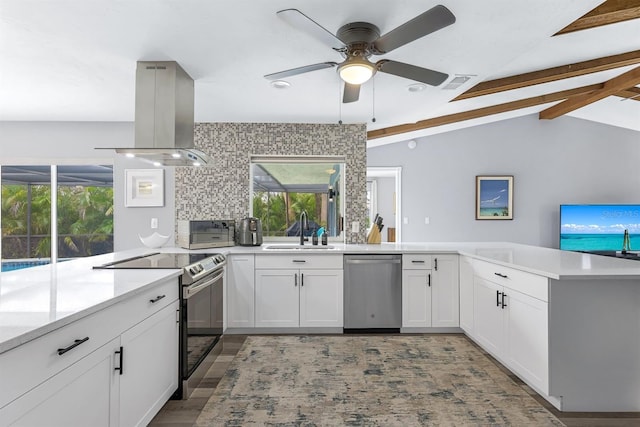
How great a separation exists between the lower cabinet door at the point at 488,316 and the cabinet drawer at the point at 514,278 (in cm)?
6

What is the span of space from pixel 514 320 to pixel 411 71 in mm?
1815

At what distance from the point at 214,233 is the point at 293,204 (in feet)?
3.58

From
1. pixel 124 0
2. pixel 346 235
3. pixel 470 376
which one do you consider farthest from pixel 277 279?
pixel 124 0

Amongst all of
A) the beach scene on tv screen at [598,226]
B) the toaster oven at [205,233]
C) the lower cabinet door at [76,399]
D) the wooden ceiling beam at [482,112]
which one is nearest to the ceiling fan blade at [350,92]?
the toaster oven at [205,233]

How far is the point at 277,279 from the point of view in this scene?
11.1ft

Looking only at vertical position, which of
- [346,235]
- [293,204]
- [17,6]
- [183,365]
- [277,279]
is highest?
[17,6]

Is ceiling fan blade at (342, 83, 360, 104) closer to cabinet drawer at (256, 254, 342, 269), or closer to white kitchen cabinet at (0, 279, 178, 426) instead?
cabinet drawer at (256, 254, 342, 269)

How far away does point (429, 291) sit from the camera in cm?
340

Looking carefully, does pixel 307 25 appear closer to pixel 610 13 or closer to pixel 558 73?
pixel 610 13

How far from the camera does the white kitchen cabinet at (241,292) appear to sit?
3371mm

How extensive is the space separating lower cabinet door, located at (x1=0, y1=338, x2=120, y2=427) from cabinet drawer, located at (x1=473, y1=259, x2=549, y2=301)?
90.3 inches

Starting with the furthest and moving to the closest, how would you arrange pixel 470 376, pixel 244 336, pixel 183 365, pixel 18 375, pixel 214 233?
pixel 214 233 < pixel 244 336 < pixel 470 376 < pixel 183 365 < pixel 18 375

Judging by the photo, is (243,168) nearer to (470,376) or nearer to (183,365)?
(183,365)

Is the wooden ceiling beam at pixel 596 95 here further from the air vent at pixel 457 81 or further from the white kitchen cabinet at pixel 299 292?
the white kitchen cabinet at pixel 299 292
